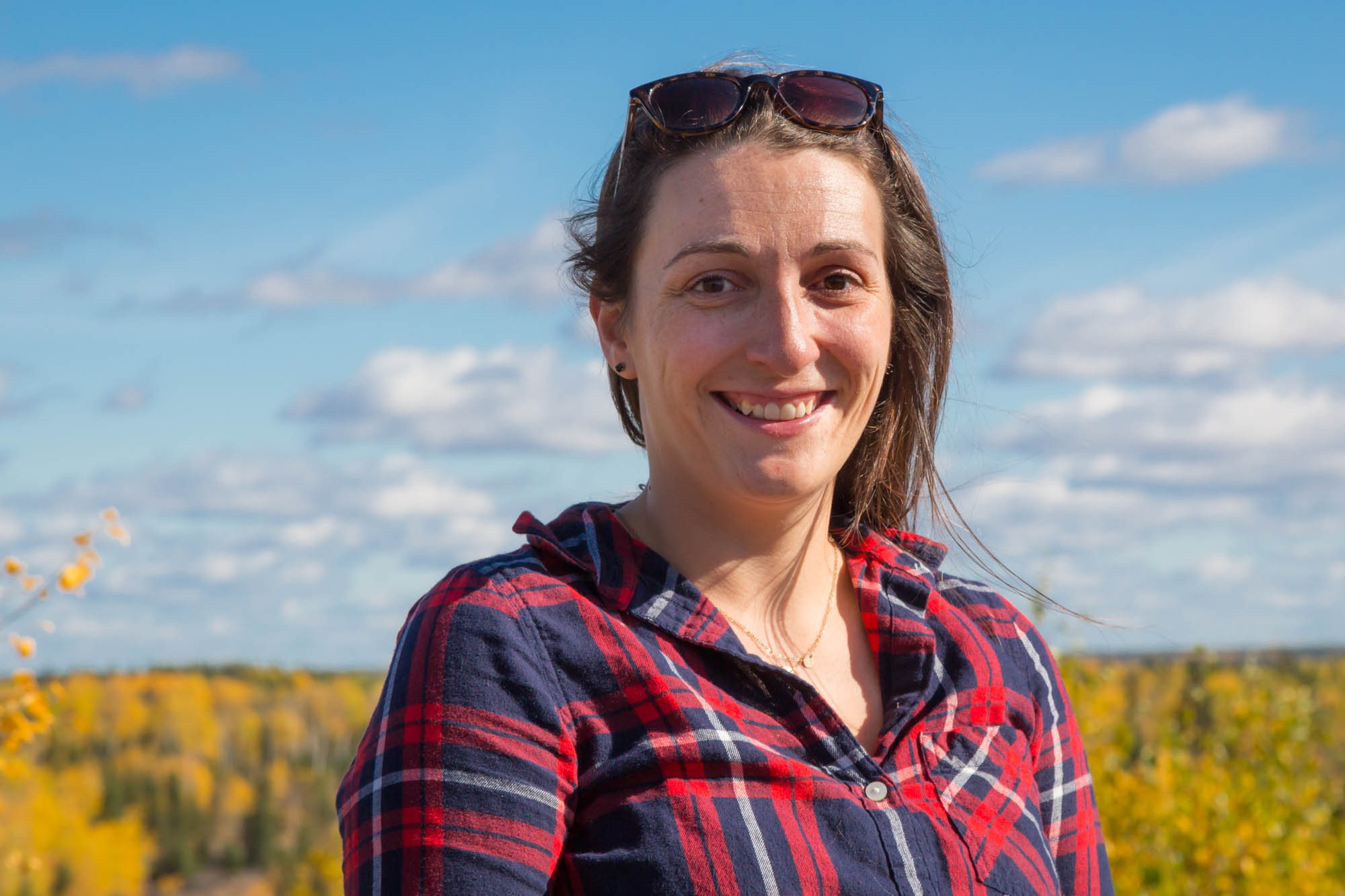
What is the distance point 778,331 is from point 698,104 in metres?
0.38

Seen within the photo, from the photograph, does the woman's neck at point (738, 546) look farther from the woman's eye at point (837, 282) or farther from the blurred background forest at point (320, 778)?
the blurred background forest at point (320, 778)

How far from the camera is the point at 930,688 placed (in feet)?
6.62

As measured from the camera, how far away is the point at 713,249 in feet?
6.15

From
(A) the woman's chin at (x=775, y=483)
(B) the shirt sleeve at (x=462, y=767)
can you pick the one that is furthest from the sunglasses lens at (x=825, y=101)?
(B) the shirt sleeve at (x=462, y=767)

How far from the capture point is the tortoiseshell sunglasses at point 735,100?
6.51ft

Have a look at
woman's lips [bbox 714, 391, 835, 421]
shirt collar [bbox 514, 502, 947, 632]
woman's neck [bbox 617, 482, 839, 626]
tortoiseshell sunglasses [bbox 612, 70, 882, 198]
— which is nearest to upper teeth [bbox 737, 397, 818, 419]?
woman's lips [bbox 714, 391, 835, 421]

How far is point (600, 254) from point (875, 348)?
1.50ft

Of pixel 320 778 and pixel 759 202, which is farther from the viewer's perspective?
pixel 320 778

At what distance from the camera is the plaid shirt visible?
158 centimetres

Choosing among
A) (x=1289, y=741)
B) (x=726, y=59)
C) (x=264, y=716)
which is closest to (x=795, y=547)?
(x=726, y=59)

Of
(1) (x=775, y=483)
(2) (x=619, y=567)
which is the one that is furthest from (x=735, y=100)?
(2) (x=619, y=567)

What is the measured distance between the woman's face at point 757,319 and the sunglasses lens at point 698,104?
59 mm

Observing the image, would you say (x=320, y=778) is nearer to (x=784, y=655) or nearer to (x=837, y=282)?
(x=784, y=655)

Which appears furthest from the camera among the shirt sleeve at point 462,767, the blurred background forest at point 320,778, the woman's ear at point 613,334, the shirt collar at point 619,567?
the blurred background forest at point 320,778
